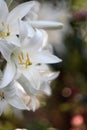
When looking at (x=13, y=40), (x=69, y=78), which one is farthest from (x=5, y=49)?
(x=69, y=78)

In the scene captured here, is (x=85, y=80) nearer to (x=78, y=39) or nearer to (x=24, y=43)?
(x=78, y=39)

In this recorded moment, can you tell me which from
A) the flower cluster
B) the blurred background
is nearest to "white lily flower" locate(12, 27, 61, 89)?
the flower cluster

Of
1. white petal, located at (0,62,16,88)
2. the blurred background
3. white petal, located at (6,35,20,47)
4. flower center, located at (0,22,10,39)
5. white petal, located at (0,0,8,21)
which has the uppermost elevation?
white petal, located at (0,0,8,21)

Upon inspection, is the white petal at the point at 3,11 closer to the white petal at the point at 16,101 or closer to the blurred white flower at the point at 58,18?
the white petal at the point at 16,101

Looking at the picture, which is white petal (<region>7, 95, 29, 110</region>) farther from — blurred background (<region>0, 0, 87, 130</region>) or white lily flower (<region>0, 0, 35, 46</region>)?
blurred background (<region>0, 0, 87, 130</region>)

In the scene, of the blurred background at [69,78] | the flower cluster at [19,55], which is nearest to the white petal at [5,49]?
the flower cluster at [19,55]

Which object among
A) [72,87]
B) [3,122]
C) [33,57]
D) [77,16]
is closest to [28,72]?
[33,57]

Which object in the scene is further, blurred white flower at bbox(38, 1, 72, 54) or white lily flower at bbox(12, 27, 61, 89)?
blurred white flower at bbox(38, 1, 72, 54)
